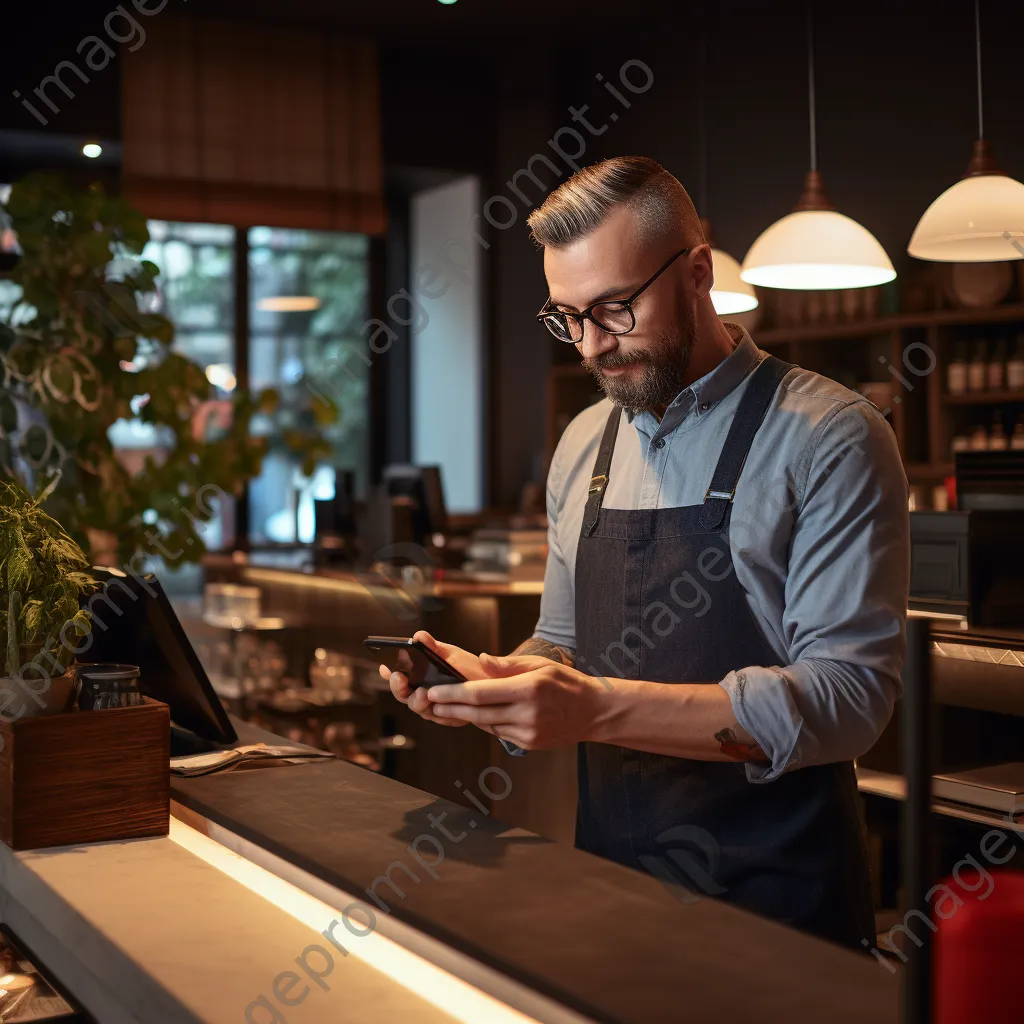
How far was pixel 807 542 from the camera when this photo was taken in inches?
60.4

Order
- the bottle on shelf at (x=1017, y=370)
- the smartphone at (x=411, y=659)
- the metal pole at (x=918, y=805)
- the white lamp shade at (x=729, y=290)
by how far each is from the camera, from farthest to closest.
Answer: the bottle on shelf at (x=1017, y=370) < the white lamp shade at (x=729, y=290) < the smartphone at (x=411, y=659) < the metal pole at (x=918, y=805)

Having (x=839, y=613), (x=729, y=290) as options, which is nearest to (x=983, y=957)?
(x=839, y=613)

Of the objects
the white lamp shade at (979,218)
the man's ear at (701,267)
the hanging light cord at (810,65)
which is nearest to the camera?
the man's ear at (701,267)

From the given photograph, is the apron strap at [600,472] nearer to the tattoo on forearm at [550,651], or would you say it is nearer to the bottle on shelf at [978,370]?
the tattoo on forearm at [550,651]

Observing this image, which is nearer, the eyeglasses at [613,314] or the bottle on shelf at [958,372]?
the eyeglasses at [613,314]

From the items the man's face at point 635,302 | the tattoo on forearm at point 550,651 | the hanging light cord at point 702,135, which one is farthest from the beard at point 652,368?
the hanging light cord at point 702,135

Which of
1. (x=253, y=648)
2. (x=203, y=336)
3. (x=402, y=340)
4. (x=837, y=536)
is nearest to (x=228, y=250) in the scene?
(x=203, y=336)

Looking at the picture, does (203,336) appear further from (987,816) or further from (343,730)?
(987,816)

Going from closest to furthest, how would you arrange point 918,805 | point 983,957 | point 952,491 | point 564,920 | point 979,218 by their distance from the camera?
point 918,805, point 983,957, point 564,920, point 979,218, point 952,491

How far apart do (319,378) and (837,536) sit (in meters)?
5.87

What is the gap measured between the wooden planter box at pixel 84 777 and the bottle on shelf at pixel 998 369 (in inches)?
166

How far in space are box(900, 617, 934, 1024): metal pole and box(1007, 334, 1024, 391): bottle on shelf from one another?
15.3 ft

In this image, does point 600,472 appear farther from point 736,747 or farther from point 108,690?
point 108,690

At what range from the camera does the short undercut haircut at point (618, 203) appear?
166 centimetres
